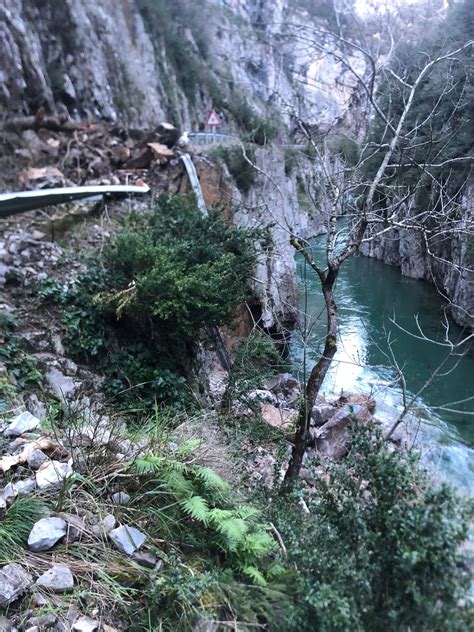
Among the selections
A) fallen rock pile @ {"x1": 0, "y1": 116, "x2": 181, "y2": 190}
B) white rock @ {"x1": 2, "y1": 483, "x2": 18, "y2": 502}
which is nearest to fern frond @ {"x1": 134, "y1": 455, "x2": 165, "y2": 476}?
white rock @ {"x1": 2, "y1": 483, "x2": 18, "y2": 502}

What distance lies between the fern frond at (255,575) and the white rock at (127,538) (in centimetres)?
66

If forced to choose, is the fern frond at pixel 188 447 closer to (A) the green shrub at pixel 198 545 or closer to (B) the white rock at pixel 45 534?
(A) the green shrub at pixel 198 545

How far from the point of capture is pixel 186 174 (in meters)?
11.3

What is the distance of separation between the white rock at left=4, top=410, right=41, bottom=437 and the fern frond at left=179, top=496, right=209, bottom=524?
1.52 meters

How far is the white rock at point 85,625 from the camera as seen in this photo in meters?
2.34

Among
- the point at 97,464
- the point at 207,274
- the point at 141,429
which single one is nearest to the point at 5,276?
the point at 207,274

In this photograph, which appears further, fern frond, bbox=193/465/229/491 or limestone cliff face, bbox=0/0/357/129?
limestone cliff face, bbox=0/0/357/129

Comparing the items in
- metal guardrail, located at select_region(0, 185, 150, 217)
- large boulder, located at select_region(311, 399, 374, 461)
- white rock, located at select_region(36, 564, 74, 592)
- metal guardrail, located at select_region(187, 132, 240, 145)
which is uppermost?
metal guardrail, located at select_region(0, 185, 150, 217)

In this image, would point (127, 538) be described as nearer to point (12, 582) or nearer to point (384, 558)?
point (12, 582)

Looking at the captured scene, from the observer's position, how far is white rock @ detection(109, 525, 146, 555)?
2773mm

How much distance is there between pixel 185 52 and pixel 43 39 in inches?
628

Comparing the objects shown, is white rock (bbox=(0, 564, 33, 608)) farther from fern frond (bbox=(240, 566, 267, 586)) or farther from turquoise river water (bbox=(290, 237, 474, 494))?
turquoise river water (bbox=(290, 237, 474, 494))

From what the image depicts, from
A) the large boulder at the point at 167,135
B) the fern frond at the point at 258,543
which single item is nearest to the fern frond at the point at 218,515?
the fern frond at the point at 258,543

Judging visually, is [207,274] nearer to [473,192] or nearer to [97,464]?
[97,464]
